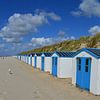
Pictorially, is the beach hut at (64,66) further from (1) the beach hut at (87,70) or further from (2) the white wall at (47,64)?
(2) the white wall at (47,64)

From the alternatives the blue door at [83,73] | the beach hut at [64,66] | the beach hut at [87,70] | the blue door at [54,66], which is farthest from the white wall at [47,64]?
the blue door at [83,73]

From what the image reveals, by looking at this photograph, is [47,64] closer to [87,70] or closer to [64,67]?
[64,67]

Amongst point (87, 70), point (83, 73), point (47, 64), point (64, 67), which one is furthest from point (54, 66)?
point (87, 70)

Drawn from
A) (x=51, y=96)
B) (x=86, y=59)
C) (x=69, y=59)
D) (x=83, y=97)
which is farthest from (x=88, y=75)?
(x=69, y=59)

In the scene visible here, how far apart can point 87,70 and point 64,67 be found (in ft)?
32.7

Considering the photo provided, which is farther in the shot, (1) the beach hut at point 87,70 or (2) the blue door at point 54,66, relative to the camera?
(2) the blue door at point 54,66

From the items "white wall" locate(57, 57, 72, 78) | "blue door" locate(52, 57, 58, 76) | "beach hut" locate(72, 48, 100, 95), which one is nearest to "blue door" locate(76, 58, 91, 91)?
"beach hut" locate(72, 48, 100, 95)

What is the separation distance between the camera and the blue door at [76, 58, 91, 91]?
1655cm

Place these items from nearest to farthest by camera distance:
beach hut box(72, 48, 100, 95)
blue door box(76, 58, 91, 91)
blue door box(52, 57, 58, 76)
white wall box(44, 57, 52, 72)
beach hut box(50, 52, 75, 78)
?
beach hut box(72, 48, 100, 95)
blue door box(76, 58, 91, 91)
beach hut box(50, 52, 75, 78)
blue door box(52, 57, 58, 76)
white wall box(44, 57, 52, 72)

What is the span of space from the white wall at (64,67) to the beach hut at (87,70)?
701 centimetres

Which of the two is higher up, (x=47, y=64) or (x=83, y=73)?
(x=47, y=64)

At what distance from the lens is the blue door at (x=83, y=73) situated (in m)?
16.5

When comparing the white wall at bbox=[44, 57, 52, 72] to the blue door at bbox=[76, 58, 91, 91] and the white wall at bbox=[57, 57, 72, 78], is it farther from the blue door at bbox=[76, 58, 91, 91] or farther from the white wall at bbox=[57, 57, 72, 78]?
the blue door at bbox=[76, 58, 91, 91]

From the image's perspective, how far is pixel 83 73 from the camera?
17.4m
